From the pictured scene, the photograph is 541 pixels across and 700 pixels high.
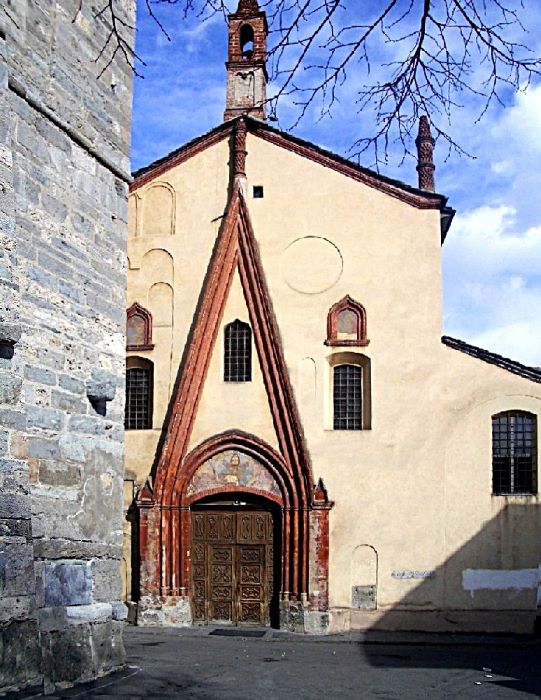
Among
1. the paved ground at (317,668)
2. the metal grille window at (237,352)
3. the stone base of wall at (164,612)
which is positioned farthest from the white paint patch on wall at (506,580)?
the metal grille window at (237,352)

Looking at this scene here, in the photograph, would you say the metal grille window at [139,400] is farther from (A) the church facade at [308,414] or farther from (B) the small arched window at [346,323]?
(B) the small arched window at [346,323]

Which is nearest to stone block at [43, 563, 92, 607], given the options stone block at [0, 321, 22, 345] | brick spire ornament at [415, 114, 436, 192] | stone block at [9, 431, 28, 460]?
stone block at [9, 431, 28, 460]

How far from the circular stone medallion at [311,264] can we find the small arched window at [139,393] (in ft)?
10.8

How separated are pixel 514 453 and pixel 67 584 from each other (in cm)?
1080

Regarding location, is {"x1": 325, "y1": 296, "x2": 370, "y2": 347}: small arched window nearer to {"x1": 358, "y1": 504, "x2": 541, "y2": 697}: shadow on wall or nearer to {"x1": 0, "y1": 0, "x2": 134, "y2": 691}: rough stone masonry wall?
{"x1": 358, "y1": 504, "x2": 541, "y2": 697}: shadow on wall

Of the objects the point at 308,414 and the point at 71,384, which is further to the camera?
the point at 308,414

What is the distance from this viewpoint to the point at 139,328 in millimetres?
18141

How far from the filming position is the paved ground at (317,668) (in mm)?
8617

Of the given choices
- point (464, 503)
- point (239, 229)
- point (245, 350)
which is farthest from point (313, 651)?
point (239, 229)

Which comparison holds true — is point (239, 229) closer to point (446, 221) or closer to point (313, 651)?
point (446, 221)

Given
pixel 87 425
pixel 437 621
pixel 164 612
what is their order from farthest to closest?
pixel 164 612
pixel 437 621
pixel 87 425

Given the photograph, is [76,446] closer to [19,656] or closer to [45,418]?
[45,418]

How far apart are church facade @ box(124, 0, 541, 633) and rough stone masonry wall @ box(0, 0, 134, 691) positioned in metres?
8.49

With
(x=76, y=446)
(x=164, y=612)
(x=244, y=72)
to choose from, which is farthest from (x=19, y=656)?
(x=244, y=72)
